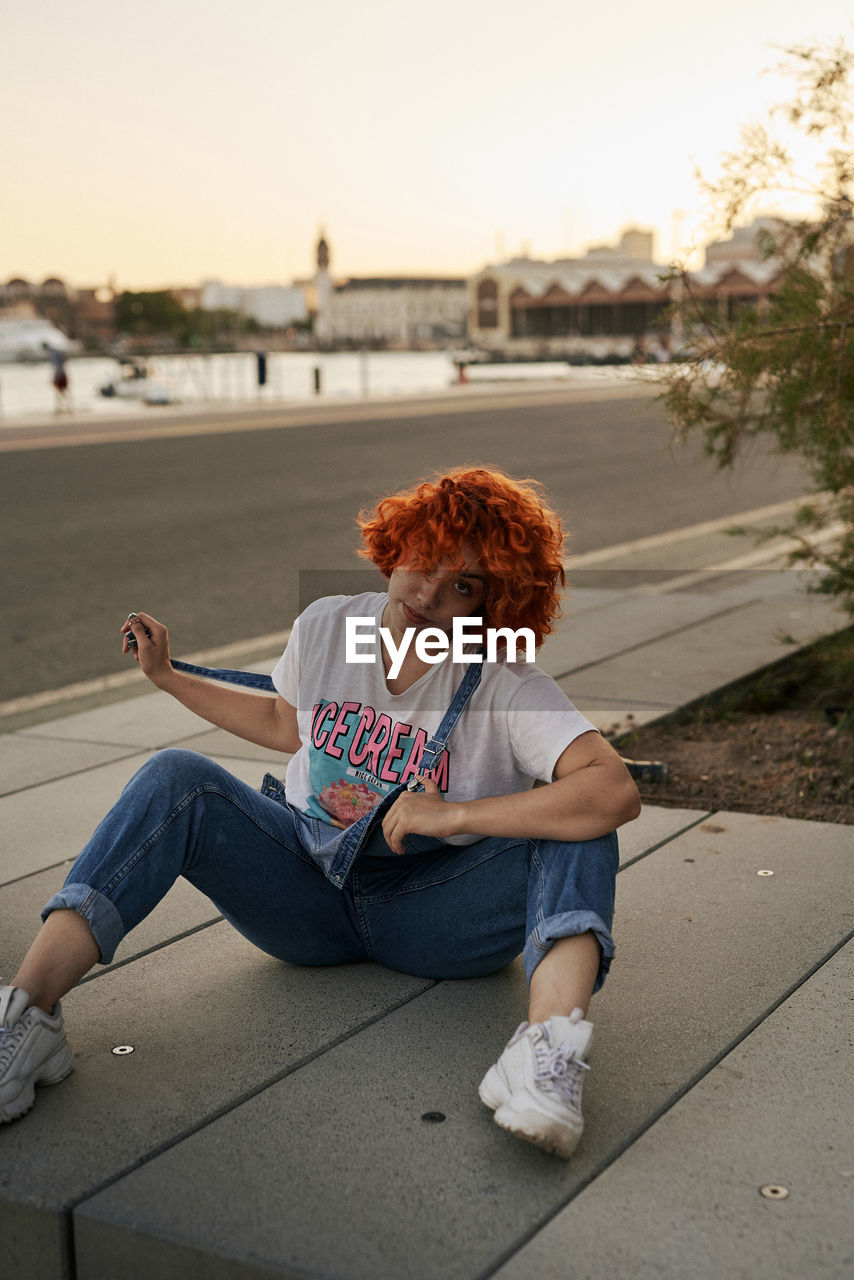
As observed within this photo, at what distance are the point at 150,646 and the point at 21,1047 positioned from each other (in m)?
0.81

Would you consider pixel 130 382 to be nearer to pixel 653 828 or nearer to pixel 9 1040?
pixel 653 828

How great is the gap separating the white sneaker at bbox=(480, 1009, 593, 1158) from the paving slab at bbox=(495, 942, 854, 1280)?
0.34 feet

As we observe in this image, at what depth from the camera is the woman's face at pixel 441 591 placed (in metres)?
2.58

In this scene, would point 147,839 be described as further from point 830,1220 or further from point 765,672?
point 765,672

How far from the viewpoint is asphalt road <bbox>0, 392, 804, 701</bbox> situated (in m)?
8.13

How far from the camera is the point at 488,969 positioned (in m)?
2.96

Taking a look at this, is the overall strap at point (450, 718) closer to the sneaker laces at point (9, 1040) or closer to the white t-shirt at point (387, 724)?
the white t-shirt at point (387, 724)

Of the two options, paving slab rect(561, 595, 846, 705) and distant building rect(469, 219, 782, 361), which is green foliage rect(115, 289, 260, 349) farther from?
paving slab rect(561, 595, 846, 705)

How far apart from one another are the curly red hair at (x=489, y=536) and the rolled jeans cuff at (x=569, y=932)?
1.80 ft

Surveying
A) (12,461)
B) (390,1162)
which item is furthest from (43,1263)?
(12,461)

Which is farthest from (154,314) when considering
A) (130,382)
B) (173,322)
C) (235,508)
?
(235,508)

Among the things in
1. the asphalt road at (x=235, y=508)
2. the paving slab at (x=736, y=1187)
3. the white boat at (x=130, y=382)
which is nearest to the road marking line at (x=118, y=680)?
the asphalt road at (x=235, y=508)

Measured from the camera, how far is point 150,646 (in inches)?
111

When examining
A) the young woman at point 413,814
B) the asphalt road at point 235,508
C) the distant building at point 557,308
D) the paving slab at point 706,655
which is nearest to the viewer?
the young woman at point 413,814
